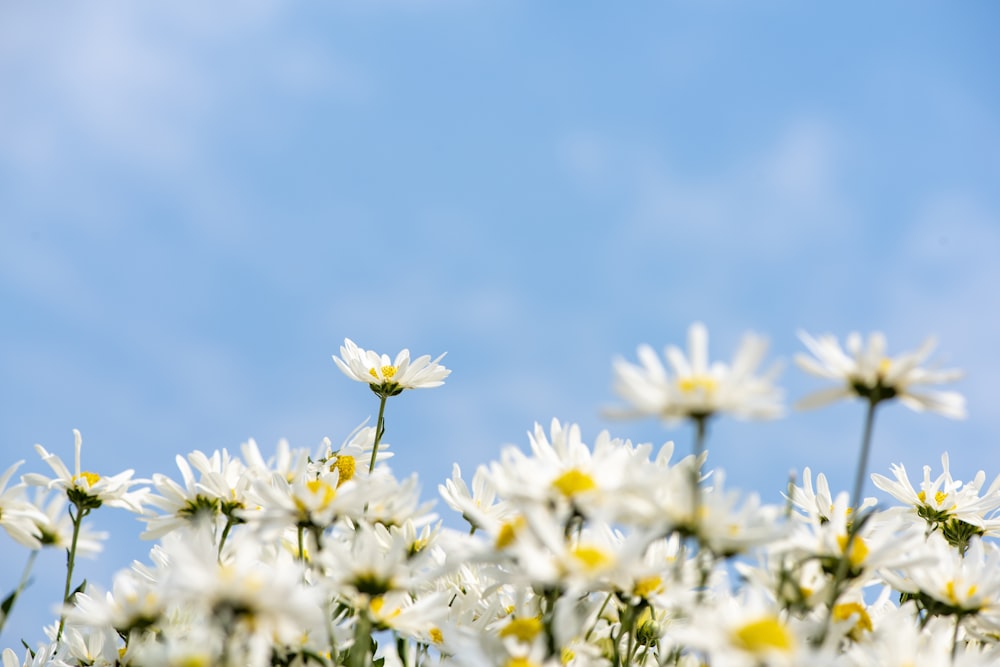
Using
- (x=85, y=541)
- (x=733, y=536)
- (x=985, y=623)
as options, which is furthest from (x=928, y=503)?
(x=85, y=541)

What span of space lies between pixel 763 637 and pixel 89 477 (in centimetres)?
184

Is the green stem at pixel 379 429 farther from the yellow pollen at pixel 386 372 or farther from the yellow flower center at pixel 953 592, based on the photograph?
the yellow flower center at pixel 953 592

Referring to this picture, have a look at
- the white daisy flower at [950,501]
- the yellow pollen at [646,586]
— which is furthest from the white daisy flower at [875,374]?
the white daisy flower at [950,501]

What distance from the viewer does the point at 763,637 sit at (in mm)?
1431

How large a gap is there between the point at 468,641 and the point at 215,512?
35.2 inches

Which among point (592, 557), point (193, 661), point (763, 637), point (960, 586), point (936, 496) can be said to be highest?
point (936, 496)

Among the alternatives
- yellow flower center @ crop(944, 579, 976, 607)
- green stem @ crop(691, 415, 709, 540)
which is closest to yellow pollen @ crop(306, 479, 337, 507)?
green stem @ crop(691, 415, 709, 540)

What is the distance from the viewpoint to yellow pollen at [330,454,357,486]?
2.93 metres

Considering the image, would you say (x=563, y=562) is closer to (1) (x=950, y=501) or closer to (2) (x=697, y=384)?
(2) (x=697, y=384)

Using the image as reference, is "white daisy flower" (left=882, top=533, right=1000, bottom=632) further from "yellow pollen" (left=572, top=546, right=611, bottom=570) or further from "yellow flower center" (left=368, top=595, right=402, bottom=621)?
"yellow flower center" (left=368, top=595, right=402, bottom=621)

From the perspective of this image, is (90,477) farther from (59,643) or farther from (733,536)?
(733,536)

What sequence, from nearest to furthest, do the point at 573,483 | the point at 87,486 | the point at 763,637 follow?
the point at 763,637 → the point at 573,483 → the point at 87,486

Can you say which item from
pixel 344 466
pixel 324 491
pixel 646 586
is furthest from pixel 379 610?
pixel 344 466

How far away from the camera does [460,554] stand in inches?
64.8
